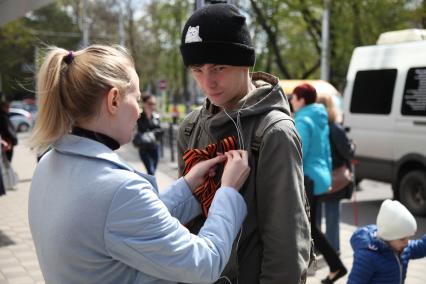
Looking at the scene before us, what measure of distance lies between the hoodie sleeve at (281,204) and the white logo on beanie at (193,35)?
0.39 meters

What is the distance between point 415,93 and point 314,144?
10.7ft

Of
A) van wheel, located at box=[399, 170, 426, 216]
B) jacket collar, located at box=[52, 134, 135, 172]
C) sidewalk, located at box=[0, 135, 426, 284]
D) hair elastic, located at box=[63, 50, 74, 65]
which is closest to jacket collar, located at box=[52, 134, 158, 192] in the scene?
jacket collar, located at box=[52, 134, 135, 172]

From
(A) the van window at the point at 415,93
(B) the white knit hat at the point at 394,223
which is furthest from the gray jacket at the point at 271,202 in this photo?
(A) the van window at the point at 415,93

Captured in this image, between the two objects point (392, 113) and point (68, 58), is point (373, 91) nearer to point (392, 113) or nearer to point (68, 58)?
point (392, 113)

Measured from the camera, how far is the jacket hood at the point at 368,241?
10.1 ft

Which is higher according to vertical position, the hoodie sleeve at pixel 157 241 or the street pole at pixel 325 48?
the hoodie sleeve at pixel 157 241

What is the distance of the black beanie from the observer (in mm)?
1741

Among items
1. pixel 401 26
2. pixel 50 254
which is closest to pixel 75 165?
pixel 50 254

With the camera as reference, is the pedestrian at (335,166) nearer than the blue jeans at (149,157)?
Yes

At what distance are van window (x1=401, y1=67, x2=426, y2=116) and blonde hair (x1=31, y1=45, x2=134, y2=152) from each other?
677cm

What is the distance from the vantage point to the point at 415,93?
7.59 metres

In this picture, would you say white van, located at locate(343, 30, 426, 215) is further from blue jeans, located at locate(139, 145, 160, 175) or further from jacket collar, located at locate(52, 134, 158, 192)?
jacket collar, located at locate(52, 134, 158, 192)

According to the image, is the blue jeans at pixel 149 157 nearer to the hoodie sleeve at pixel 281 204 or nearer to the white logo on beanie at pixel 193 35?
the white logo on beanie at pixel 193 35

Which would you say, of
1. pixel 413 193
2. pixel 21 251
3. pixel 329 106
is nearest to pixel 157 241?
pixel 329 106
